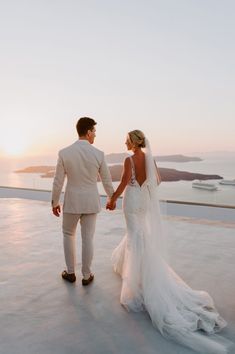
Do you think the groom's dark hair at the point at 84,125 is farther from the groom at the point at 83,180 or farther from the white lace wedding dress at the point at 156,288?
the white lace wedding dress at the point at 156,288

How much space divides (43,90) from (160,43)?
150 inches

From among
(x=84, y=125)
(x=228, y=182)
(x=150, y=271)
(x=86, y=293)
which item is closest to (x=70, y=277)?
(x=86, y=293)

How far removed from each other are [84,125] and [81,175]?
0.46 metres

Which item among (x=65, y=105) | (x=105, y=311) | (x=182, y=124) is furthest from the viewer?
(x=182, y=124)

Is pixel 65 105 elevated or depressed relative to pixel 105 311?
elevated

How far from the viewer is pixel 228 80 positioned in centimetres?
1103

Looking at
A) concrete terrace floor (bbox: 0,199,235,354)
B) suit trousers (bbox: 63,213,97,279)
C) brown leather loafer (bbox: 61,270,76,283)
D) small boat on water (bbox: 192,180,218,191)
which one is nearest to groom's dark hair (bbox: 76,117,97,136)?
suit trousers (bbox: 63,213,97,279)

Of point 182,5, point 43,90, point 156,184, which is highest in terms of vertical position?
point 182,5

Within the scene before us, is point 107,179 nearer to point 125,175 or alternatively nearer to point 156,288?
point 125,175

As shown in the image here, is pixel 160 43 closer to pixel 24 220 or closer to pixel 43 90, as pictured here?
pixel 43 90

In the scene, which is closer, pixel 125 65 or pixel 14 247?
pixel 14 247

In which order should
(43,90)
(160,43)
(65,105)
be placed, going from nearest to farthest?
(160,43)
(65,105)
(43,90)

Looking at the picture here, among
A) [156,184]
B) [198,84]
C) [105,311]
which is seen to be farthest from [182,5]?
[105,311]

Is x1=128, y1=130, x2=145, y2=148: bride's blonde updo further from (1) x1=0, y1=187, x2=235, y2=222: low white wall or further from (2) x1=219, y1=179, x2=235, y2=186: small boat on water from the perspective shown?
(2) x1=219, y1=179, x2=235, y2=186: small boat on water
